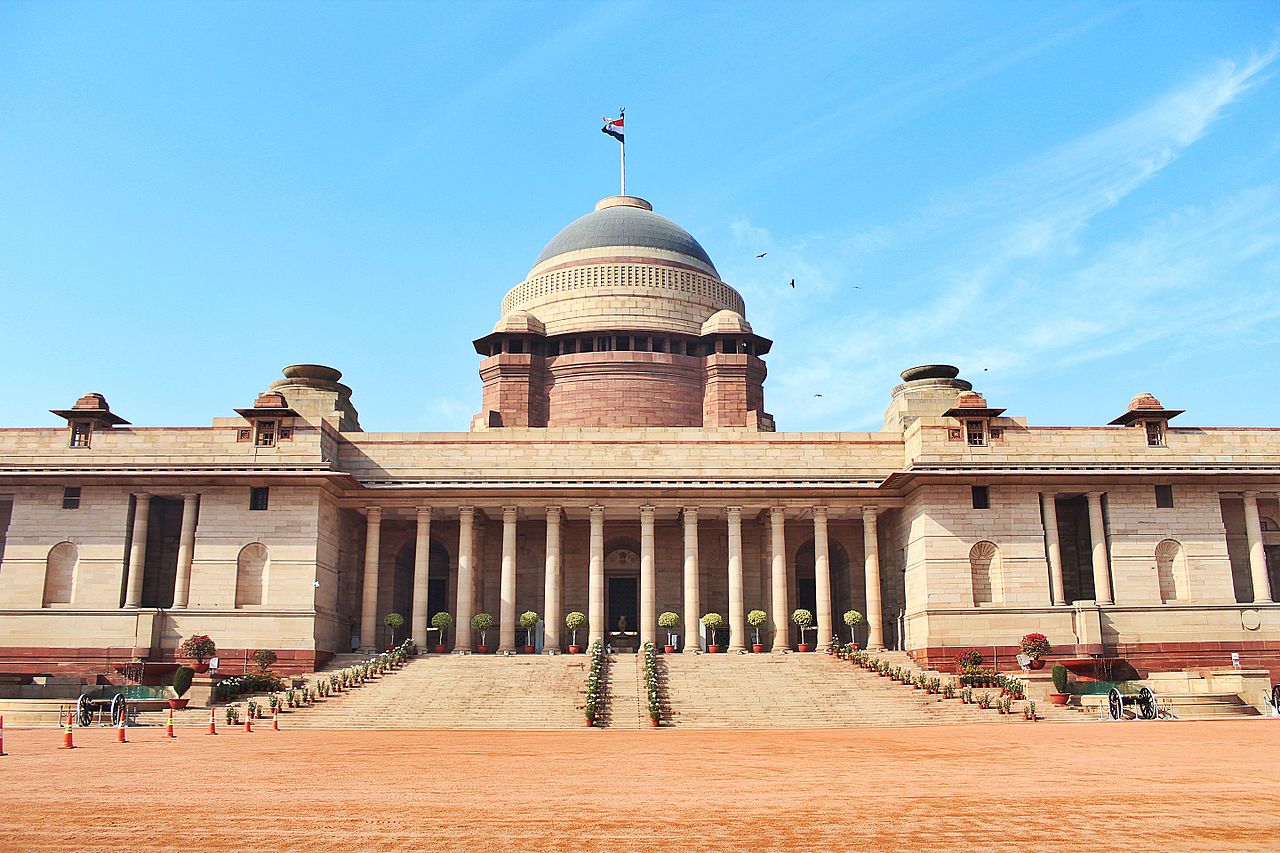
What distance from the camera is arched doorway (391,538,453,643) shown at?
53.8 meters

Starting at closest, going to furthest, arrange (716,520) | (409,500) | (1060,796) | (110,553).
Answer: (1060,796), (110,553), (409,500), (716,520)

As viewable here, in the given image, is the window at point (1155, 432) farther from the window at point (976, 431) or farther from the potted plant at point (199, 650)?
the potted plant at point (199, 650)

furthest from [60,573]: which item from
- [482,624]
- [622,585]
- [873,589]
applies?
[873,589]

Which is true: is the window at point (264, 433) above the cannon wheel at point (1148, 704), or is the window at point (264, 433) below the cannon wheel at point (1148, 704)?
above

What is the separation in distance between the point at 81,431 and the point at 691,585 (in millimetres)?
25994

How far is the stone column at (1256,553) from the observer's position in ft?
148

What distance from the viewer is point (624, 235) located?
6688 centimetres

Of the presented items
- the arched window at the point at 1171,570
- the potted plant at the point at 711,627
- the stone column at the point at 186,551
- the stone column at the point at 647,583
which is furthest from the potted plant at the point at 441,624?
the arched window at the point at 1171,570

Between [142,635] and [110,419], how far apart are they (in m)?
9.53

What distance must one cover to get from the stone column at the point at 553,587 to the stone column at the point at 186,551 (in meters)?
14.2

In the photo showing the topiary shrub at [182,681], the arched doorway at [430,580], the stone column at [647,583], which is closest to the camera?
the topiary shrub at [182,681]

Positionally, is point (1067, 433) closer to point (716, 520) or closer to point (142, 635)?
point (716, 520)

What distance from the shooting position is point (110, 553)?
44906 millimetres

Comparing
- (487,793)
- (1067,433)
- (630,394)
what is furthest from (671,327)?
(487,793)
